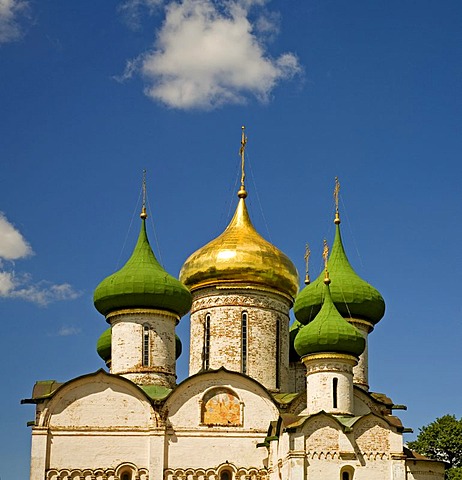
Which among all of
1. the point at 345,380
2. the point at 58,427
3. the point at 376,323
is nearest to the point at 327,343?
the point at 345,380

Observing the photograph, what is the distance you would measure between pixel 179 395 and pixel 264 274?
3805 mm

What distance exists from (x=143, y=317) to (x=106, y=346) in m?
3.64

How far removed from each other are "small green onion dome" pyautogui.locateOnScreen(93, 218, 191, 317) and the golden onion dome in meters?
1.26

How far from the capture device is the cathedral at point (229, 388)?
21484 mm

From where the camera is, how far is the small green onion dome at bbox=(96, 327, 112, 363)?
1081 inches

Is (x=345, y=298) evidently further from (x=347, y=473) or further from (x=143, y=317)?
(x=347, y=473)

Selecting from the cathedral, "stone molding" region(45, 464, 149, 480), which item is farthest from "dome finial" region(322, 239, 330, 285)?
"stone molding" region(45, 464, 149, 480)

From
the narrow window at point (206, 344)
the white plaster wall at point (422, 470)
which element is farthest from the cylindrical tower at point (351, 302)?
the white plaster wall at point (422, 470)

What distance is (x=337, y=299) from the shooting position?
25.2 metres

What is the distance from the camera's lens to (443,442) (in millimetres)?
28250

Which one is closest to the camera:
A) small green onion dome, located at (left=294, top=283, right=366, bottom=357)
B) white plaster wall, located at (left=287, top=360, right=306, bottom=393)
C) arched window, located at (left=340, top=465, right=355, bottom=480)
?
arched window, located at (left=340, top=465, right=355, bottom=480)

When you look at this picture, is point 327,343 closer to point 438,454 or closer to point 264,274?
point 264,274

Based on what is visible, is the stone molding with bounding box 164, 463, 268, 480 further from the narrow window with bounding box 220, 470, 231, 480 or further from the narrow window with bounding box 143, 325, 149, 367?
the narrow window with bounding box 143, 325, 149, 367

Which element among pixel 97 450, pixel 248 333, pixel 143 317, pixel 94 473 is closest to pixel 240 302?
pixel 248 333
